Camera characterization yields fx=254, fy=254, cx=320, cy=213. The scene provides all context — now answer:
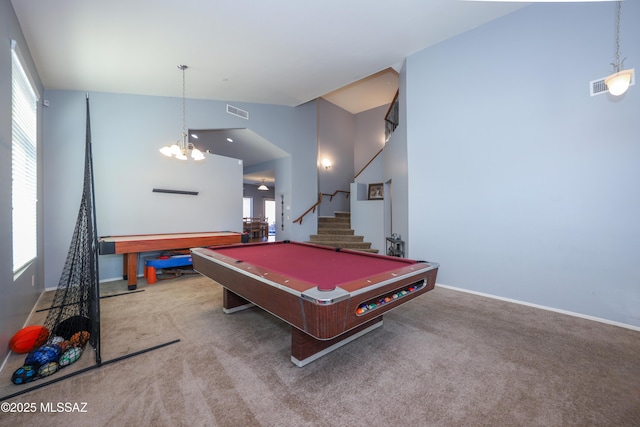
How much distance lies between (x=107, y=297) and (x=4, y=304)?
4.82ft

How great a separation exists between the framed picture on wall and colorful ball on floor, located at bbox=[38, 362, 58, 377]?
6.31 metres

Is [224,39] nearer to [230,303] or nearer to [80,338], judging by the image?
[230,303]

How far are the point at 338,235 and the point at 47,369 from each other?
5.57 m

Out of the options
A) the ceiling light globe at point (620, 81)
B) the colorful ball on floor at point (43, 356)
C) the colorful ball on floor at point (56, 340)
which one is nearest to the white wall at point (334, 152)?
the ceiling light globe at point (620, 81)

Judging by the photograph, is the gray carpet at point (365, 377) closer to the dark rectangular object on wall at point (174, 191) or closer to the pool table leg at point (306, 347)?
the pool table leg at point (306, 347)

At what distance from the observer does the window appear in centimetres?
257

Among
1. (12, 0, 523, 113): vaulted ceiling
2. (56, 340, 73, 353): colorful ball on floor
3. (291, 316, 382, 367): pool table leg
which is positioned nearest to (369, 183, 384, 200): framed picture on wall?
(12, 0, 523, 113): vaulted ceiling

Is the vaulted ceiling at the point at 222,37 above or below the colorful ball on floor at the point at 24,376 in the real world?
above

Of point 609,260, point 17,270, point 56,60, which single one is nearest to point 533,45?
point 609,260

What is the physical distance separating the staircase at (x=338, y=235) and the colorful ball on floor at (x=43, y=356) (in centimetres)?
492

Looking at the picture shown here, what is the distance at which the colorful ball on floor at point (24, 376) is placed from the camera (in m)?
1.71

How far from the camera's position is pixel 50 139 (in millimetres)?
3850

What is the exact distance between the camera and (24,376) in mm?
1724

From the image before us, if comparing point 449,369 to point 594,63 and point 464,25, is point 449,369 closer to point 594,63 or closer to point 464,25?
point 594,63
